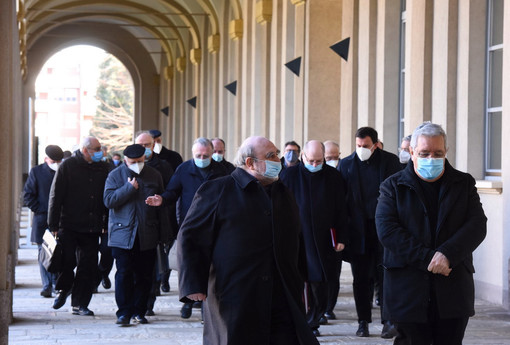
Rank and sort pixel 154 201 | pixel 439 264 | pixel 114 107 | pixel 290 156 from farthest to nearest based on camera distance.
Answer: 1. pixel 114 107
2. pixel 290 156
3. pixel 154 201
4. pixel 439 264

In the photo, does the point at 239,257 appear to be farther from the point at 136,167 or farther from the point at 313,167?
the point at 136,167

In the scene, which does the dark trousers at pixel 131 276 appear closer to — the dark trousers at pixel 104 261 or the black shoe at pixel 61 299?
the black shoe at pixel 61 299

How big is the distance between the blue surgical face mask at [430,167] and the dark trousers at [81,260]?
5.81 m

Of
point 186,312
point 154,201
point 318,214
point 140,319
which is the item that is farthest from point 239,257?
point 186,312

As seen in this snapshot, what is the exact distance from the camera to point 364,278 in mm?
9289

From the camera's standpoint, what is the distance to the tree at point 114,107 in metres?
83.5

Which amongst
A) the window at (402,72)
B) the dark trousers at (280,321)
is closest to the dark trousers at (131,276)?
the dark trousers at (280,321)

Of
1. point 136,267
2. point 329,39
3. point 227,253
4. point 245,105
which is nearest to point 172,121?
point 245,105

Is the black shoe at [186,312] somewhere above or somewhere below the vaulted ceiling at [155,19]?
below

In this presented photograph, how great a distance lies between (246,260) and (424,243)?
1.02 meters

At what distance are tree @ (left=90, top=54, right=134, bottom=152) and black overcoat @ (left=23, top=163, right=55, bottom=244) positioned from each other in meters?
69.0

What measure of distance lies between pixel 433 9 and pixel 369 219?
195 inches

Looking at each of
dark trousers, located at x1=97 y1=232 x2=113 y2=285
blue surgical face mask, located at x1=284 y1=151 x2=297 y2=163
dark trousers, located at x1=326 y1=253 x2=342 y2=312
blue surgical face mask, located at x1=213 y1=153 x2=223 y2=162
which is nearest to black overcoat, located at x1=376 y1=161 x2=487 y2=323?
dark trousers, located at x1=326 y1=253 x2=342 y2=312

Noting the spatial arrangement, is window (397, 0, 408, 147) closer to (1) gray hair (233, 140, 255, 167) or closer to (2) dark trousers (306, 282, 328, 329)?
(2) dark trousers (306, 282, 328, 329)
